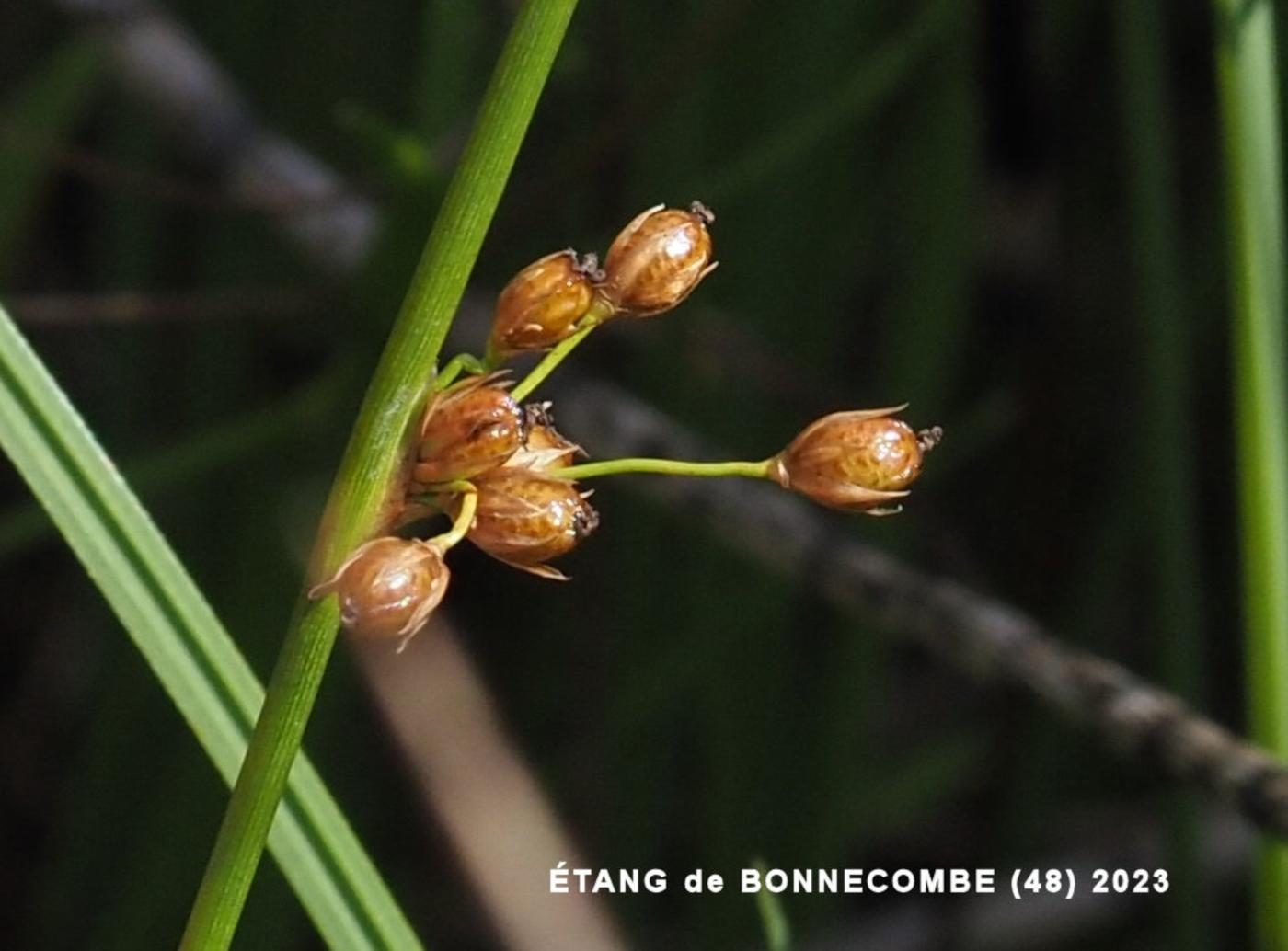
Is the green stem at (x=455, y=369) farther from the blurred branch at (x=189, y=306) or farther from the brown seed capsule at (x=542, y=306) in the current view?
the blurred branch at (x=189, y=306)

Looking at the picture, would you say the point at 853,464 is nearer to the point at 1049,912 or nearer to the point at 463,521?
the point at 463,521

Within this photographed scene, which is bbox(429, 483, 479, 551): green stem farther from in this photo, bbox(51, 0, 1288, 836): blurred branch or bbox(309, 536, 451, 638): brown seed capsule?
bbox(51, 0, 1288, 836): blurred branch

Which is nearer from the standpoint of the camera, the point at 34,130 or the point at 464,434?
the point at 464,434

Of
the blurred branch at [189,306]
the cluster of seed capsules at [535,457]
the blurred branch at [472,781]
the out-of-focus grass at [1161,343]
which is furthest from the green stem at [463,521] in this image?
the blurred branch at [189,306]

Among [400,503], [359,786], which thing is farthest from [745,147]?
[400,503]

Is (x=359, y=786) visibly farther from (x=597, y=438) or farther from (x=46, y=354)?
(x=46, y=354)

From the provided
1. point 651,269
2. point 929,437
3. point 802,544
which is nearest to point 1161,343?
point 802,544

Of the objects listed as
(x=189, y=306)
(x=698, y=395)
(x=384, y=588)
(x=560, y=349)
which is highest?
(x=698, y=395)
